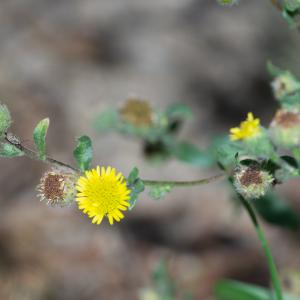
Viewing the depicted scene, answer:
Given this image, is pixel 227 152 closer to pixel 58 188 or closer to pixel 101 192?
pixel 101 192

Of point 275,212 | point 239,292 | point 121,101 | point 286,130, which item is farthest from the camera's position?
point 121,101

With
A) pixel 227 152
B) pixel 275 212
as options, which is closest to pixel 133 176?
pixel 227 152

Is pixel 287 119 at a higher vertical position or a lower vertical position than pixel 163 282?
lower

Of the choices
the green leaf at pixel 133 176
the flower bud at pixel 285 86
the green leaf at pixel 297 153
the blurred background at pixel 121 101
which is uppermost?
the blurred background at pixel 121 101

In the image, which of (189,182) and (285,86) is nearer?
(189,182)

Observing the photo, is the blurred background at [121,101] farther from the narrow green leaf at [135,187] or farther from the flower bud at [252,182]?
the flower bud at [252,182]

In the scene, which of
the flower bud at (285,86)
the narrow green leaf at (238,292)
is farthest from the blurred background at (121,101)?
Answer: the flower bud at (285,86)

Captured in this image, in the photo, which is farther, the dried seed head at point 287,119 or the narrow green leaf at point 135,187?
the narrow green leaf at point 135,187
